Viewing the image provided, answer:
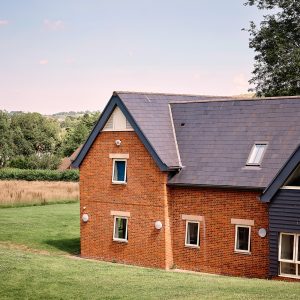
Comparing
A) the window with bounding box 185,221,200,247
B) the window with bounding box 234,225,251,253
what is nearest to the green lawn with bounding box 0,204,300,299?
the window with bounding box 234,225,251,253

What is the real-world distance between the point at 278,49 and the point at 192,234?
79.1 feet

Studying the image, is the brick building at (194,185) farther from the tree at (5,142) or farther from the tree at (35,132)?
the tree at (35,132)

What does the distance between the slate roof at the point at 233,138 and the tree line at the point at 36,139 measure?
254 ft

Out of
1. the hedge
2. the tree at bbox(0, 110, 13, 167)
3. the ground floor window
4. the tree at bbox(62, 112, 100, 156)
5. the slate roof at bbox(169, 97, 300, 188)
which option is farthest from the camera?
the tree at bbox(0, 110, 13, 167)

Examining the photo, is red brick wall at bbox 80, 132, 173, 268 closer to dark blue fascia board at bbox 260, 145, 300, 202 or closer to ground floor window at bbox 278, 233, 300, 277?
dark blue fascia board at bbox 260, 145, 300, 202

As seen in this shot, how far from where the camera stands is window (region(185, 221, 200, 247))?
27.8 meters

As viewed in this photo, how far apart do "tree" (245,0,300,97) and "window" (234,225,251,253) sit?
23.2 m

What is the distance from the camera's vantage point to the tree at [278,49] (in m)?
47.4

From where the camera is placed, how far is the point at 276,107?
2756 cm

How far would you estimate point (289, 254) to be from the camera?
24375mm

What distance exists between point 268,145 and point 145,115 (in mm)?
6022

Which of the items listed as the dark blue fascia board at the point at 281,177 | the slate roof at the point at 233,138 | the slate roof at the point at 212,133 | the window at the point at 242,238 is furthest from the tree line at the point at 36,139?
the dark blue fascia board at the point at 281,177

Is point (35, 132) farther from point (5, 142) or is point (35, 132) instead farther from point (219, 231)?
point (219, 231)

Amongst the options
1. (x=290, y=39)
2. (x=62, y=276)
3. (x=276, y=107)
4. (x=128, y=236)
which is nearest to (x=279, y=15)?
(x=290, y=39)
